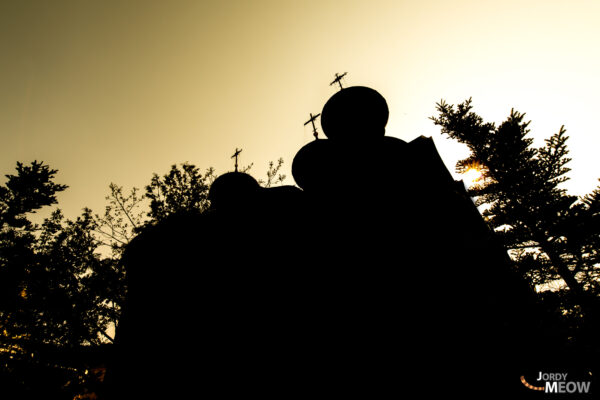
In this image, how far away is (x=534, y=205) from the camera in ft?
36.6

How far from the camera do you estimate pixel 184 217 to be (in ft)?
27.1

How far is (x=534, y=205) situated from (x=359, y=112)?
9412 millimetres

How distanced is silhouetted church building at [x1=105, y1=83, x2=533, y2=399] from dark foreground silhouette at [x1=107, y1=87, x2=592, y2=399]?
0.09 ft

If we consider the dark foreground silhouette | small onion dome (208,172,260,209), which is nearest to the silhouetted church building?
the dark foreground silhouette

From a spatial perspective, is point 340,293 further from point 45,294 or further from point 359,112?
point 45,294

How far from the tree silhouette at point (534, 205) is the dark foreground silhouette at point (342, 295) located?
157 inches

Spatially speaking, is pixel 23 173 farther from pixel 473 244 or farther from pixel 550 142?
pixel 550 142

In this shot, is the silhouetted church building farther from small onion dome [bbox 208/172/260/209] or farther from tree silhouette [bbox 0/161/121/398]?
tree silhouette [bbox 0/161/121/398]

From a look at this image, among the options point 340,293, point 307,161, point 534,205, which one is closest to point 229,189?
point 307,161

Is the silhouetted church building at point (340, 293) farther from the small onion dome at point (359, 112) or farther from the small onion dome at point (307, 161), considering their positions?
the small onion dome at point (307, 161)

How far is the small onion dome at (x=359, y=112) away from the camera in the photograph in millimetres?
8320

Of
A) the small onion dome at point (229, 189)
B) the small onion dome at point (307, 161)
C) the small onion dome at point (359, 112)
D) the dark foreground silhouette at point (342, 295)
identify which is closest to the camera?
the dark foreground silhouette at point (342, 295)

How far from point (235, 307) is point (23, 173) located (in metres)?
16.1

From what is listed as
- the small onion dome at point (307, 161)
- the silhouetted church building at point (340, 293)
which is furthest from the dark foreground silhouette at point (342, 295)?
the small onion dome at point (307, 161)
